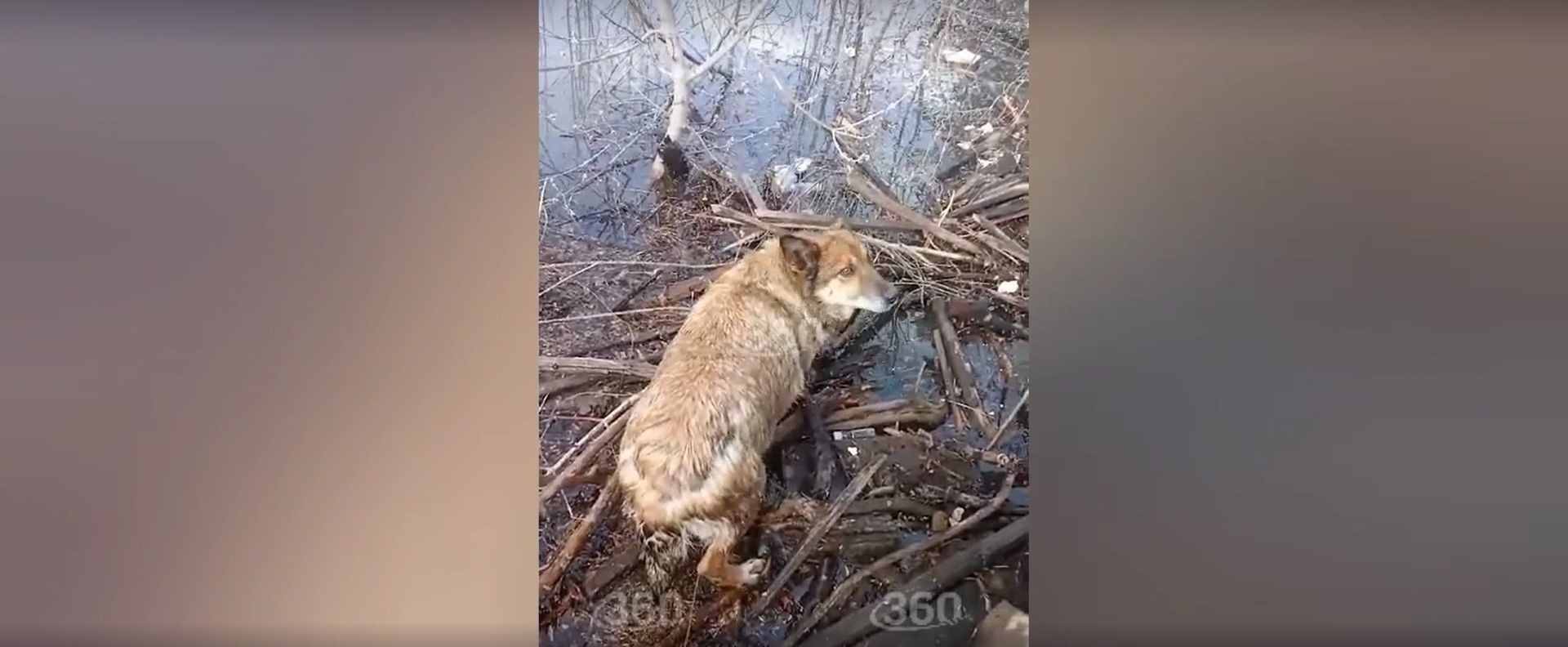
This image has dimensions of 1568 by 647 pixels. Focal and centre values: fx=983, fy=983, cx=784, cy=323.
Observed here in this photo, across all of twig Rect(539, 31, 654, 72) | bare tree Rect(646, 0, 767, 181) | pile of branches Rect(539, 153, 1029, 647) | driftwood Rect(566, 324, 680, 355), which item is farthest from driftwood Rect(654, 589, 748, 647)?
twig Rect(539, 31, 654, 72)

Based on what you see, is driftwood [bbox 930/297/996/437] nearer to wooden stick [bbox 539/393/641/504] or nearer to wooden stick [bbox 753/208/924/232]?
wooden stick [bbox 753/208/924/232]

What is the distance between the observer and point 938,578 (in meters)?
1.54

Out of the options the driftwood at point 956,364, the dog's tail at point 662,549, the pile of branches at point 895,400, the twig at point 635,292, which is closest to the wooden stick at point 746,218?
the pile of branches at point 895,400

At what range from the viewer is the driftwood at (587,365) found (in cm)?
153

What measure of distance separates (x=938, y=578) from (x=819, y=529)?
202 millimetres

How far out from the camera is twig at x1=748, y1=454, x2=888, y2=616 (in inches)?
60.6

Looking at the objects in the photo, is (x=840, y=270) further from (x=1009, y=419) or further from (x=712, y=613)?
(x=712, y=613)

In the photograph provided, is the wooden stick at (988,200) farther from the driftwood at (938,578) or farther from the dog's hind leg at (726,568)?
the dog's hind leg at (726,568)

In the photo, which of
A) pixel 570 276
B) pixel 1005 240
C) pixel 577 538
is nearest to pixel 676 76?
pixel 570 276

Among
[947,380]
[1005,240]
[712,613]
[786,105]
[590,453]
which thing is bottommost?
[712,613]

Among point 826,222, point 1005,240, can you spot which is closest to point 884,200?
point 826,222

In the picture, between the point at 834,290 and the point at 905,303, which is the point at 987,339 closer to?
the point at 905,303

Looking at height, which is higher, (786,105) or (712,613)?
(786,105)
